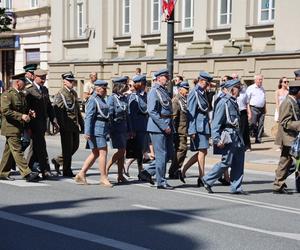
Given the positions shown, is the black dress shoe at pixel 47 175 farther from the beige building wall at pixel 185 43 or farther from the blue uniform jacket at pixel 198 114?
the beige building wall at pixel 185 43

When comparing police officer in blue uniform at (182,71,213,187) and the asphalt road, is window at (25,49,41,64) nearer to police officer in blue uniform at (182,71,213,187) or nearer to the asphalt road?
the asphalt road

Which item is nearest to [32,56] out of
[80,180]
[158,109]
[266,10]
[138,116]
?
[266,10]

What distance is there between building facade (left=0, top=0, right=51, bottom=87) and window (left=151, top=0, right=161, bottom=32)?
309 inches

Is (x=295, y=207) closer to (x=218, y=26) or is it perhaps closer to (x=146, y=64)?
(x=218, y=26)

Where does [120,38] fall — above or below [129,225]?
above

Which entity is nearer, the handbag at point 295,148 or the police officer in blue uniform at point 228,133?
the handbag at point 295,148

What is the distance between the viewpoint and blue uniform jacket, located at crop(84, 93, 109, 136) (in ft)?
38.4

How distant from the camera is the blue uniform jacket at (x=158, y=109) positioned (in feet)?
37.1

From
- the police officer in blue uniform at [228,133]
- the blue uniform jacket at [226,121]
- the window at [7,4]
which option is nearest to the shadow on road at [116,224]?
the police officer in blue uniform at [228,133]

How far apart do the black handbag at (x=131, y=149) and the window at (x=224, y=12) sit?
1280cm

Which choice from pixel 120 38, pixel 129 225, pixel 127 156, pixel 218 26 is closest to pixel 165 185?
pixel 127 156

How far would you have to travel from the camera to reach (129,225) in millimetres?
8625

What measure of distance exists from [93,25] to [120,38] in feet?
5.41

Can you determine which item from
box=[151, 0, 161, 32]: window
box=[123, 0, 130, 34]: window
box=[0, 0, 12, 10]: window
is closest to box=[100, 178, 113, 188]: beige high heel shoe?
box=[151, 0, 161, 32]: window
